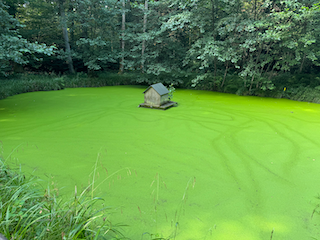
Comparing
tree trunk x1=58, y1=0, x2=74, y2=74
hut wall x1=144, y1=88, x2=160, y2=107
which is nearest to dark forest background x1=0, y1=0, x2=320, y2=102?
tree trunk x1=58, y1=0, x2=74, y2=74

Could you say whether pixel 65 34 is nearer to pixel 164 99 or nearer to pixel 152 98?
pixel 152 98

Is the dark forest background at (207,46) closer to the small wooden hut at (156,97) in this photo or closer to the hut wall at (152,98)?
the small wooden hut at (156,97)

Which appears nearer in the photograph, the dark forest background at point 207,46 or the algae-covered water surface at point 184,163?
the algae-covered water surface at point 184,163

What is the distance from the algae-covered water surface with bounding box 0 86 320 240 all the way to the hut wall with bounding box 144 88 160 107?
1.05ft

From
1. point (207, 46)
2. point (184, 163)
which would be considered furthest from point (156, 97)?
point (207, 46)

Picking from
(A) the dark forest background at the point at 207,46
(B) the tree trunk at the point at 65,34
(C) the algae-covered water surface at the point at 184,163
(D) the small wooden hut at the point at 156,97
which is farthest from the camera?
(B) the tree trunk at the point at 65,34

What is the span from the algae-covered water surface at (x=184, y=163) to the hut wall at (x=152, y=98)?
0.32 metres

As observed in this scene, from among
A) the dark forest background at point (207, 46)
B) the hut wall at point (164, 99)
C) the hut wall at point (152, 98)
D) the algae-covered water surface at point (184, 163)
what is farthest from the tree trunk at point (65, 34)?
the hut wall at point (164, 99)

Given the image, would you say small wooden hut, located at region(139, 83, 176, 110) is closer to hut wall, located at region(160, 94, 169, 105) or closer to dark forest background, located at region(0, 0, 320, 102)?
hut wall, located at region(160, 94, 169, 105)

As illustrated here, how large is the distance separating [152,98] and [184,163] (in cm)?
305

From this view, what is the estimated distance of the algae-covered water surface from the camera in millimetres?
1798

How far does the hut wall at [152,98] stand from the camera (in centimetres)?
548

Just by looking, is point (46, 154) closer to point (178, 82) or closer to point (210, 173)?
point (210, 173)

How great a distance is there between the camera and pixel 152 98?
18.2ft
